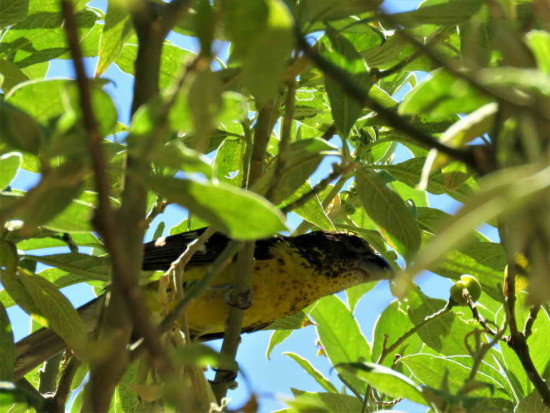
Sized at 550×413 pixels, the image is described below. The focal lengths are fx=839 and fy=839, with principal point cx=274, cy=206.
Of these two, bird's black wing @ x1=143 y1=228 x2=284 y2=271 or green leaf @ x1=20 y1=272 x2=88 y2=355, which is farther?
bird's black wing @ x1=143 y1=228 x2=284 y2=271

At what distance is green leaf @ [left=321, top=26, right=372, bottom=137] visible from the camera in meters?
2.11

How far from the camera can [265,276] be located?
4695 millimetres

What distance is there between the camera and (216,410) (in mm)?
1731

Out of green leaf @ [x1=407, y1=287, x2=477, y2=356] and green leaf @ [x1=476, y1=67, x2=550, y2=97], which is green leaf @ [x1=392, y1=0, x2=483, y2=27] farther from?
green leaf @ [x1=407, y1=287, x2=477, y2=356]

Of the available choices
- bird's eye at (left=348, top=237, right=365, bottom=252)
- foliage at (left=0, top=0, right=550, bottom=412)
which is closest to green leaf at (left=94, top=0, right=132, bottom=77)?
foliage at (left=0, top=0, right=550, bottom=412)

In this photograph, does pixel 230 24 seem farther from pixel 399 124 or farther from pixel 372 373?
pixel 372 373

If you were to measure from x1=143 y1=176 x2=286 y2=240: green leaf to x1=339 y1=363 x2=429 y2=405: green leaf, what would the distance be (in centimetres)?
58

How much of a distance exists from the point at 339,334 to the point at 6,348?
1.52 metres

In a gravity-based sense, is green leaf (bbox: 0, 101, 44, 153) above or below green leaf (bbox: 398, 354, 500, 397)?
above

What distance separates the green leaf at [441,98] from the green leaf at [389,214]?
29.5 inches

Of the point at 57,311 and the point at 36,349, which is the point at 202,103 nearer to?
the point at 57,311

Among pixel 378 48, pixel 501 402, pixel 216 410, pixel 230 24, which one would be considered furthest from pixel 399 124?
pixel 501 402

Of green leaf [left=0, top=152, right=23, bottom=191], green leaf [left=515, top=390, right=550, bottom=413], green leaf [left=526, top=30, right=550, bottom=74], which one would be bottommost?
green leaf [left=515, top=390, right=550, bottom=413]

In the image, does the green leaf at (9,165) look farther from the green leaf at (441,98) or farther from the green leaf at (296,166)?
the green leaf at (441,98)
